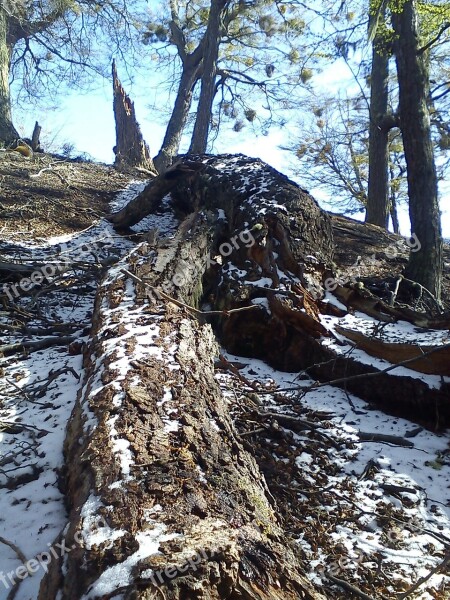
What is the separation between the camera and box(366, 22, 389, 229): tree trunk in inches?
303

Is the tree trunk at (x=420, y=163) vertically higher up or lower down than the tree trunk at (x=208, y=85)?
lower down

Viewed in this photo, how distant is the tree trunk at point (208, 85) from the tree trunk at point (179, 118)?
1.43m

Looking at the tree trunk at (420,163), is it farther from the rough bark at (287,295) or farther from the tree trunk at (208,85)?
the tree trunk at (208,85)

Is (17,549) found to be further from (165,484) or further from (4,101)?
(4,101)

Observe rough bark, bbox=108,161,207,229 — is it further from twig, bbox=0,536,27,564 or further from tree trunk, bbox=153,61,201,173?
tree trunk, bbox=153,61,201,173

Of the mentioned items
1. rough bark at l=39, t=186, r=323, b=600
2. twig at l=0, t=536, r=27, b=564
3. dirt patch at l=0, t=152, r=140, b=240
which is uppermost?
dirt patch at l=0, t=152, r=140, b=240

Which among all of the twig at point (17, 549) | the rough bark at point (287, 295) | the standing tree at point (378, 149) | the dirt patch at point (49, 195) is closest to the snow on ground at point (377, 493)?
the rough bark at point (287, 295)

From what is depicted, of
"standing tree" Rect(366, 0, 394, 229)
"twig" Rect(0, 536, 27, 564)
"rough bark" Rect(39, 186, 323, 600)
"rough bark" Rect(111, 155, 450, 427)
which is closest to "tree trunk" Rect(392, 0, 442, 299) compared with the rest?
"rough bark" Rect(111, 155, 450, 427)

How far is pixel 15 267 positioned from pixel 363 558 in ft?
10.9

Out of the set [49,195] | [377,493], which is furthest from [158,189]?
[377,493]

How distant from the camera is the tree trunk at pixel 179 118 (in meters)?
12.1

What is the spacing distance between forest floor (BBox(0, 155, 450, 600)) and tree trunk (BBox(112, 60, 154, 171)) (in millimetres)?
7826

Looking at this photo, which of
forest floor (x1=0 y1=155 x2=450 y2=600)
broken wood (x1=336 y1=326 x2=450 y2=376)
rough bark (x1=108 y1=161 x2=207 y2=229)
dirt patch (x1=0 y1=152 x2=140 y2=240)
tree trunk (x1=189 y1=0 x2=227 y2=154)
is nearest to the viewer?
forest floor (x1=0 y1=155 x2=450 y2=600)

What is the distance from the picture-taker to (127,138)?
Result: 11.9m
